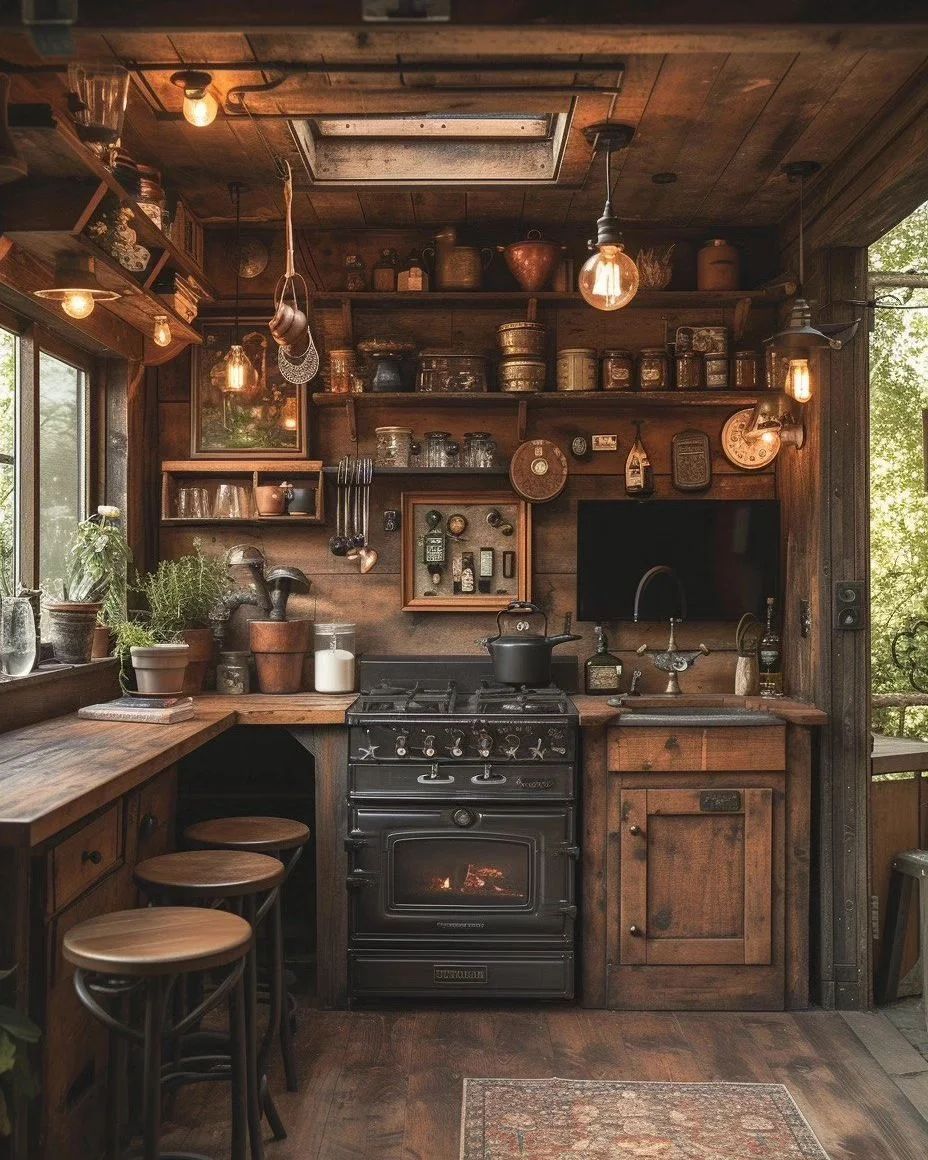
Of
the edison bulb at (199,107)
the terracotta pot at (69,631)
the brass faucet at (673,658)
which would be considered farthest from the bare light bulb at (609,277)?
the terracotta pot at (69,631)

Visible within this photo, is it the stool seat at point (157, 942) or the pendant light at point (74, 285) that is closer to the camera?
the stool seat at point (157, 942)

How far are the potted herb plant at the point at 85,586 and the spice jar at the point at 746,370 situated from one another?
7.67 ft

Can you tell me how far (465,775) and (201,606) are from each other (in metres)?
1.22

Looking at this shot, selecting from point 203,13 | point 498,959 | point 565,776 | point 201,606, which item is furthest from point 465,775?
point 203,13

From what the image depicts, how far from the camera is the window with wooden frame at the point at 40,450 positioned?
141 inches

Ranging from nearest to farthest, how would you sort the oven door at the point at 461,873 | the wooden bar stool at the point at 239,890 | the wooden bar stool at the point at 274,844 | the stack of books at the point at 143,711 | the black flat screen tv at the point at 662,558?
the wooden bar stool at the point at 239,890 < the wooden bar stool at the point at 274,844 < the stack of books at the point at 143,711 < the oven door at the point at 461,873 < the black flat screen tv at the point at 662,558

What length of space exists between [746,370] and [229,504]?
6.64 ft

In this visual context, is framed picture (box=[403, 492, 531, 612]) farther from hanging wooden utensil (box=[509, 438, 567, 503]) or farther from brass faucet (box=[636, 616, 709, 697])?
brass faucet (box=[636, 616, 709, 697])

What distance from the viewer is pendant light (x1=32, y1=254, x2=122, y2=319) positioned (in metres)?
3.20

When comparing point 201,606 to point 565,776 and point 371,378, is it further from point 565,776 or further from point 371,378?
point 565,776

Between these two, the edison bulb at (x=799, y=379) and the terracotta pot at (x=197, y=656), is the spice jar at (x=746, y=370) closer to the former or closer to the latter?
the edison bulb at (x=799, y=379)

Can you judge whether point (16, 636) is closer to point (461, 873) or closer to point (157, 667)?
point (157, 667)

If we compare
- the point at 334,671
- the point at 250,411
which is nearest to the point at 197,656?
the point at 334,671

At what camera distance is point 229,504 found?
439cm
